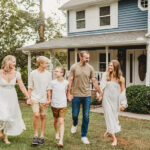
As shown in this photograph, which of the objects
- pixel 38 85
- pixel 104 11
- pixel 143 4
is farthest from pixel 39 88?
pixel 104 11

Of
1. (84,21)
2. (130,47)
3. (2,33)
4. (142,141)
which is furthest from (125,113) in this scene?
(2,33)

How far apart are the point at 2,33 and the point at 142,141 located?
52.6 ft

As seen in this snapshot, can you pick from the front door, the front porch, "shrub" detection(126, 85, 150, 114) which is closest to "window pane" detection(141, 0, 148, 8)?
the front porch

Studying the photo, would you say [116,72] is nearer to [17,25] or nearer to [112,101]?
[112,101]

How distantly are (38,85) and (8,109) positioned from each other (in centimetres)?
83

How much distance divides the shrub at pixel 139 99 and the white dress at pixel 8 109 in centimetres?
575

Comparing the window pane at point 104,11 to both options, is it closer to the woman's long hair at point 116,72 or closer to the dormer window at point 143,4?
the dormer window at point 143,4

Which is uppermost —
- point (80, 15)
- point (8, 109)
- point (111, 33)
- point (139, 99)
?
point (80, 15)

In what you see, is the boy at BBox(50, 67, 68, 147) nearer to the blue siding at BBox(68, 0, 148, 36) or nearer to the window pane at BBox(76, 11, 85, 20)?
the blue siding at BBox(68, 0, 148, 36)

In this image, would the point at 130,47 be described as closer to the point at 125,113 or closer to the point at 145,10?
the point at 145,10

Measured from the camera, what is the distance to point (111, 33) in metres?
15.0

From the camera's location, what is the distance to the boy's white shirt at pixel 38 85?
5.43 meters

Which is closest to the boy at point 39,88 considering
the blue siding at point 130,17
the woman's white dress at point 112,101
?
the woman's white dress at point 112,101

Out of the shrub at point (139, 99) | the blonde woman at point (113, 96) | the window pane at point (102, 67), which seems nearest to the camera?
the blonde woman at point (113, 96)
